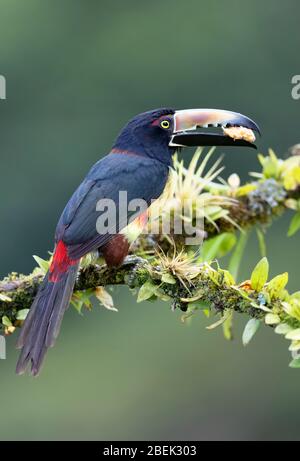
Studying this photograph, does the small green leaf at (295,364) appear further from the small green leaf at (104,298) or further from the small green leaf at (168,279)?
the small green leaf at (104,298)

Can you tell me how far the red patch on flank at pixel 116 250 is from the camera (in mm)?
4113

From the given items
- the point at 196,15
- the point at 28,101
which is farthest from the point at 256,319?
the point at 196,15

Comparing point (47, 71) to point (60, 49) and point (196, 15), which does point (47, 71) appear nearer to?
point (60, 49)

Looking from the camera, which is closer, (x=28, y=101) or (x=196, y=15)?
(x=28, y=101)

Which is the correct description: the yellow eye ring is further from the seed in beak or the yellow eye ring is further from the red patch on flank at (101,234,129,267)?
the red patch on flank at (101,234,129,267)

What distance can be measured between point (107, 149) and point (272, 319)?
A: 10.7 m

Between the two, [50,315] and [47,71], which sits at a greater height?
[47,71]

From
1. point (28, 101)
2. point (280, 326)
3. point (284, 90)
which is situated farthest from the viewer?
point (28, 101)

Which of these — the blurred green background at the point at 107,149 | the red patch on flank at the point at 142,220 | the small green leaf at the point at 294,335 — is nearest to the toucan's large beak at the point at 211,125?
the red patch on flank at the point at 142,220

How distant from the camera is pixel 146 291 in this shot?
12.3 ft

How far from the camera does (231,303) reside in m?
3.50

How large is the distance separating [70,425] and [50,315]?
31.8 feet

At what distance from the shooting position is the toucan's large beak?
4727 millimetres

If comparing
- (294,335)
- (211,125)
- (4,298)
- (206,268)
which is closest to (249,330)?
(294,335)
